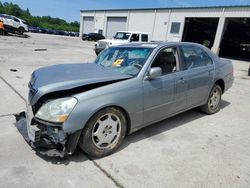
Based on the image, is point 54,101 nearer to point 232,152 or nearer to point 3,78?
point 232,152

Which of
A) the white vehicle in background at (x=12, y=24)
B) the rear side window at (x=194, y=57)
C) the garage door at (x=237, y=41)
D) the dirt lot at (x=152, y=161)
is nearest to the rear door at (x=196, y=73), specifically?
the rear side window at (x=194, y=57)

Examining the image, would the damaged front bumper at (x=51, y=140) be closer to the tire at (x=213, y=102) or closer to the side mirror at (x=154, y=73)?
the side mirror at (x=154, y=73)

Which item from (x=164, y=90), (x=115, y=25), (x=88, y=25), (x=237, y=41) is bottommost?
(x=164, y=90)

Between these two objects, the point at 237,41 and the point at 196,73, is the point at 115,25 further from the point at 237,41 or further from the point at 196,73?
the point at 196,73

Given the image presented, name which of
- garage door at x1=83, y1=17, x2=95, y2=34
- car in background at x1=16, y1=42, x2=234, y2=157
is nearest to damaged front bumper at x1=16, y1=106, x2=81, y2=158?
car in background at x1=16, y1=42, x2=234, y2=157

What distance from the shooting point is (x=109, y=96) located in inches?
121

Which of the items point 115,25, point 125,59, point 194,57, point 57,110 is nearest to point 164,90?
point 125,59

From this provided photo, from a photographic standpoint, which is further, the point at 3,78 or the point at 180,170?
the point at 3,78

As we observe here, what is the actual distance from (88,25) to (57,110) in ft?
145

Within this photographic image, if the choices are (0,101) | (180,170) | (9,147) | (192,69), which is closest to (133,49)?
(192,69)

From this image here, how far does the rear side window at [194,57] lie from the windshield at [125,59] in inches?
34.0

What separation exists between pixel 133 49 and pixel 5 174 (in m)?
2.73

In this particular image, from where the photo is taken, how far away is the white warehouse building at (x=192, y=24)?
80.4 feet

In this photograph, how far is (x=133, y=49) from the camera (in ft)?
13.7
